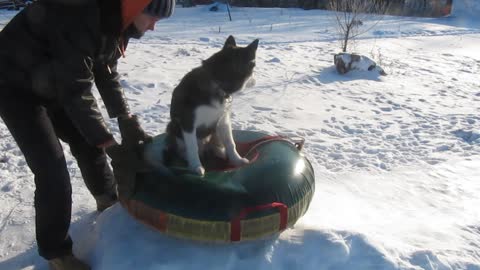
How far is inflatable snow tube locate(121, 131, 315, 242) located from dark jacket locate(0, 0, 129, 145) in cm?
51

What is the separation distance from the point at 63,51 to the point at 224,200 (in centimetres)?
113

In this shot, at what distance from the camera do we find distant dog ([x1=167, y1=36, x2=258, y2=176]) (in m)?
2.62

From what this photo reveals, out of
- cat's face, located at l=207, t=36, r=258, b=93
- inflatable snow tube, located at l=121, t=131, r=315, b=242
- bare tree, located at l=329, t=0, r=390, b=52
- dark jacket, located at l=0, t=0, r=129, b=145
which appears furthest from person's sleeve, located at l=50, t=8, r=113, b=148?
bare tree, located at l=329, t=0, r=390, b=52

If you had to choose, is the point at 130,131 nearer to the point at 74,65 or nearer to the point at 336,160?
the point at 74,65

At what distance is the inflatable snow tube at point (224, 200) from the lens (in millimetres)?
2348

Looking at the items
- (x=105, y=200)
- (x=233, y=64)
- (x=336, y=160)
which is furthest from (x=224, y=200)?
(x=336, y=160)

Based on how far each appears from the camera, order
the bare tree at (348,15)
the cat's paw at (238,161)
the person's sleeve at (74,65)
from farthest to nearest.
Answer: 1. the bare tree at (348,15)
2. the cat's paw at (238,161)
3. the person's sleeve at (74,65)

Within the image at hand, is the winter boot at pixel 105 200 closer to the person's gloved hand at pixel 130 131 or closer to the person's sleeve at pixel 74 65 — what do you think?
the person's gloved hand at pixel 130 131

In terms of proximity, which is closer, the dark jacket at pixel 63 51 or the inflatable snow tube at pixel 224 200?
the dark jacket at pixel 63 51

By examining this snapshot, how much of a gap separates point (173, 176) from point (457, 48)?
11669mm

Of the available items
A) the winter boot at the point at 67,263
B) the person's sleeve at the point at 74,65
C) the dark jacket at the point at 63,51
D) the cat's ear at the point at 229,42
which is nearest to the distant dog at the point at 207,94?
the cat's ear at the point at 229,42

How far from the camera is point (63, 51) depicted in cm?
194

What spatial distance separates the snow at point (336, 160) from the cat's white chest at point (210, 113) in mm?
759

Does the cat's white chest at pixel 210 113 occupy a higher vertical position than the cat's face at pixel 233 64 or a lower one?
lower
